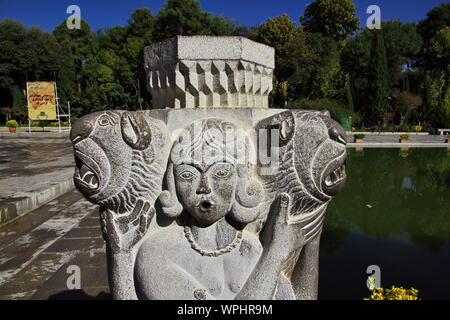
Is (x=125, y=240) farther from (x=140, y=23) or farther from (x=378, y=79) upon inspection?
(x=140, y=23)

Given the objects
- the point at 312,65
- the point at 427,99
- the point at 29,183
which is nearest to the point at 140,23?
the point at 312,65

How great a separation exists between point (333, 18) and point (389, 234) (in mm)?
29131

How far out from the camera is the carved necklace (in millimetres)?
1583

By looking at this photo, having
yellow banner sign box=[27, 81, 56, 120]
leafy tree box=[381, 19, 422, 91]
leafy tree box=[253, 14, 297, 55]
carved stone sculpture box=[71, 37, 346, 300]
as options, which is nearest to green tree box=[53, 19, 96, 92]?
yellow banner sign box=[27, 81, 56, 120]

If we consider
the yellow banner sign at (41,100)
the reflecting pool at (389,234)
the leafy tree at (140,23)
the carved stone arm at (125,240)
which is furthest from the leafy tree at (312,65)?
the carved stone arm at (125,240)

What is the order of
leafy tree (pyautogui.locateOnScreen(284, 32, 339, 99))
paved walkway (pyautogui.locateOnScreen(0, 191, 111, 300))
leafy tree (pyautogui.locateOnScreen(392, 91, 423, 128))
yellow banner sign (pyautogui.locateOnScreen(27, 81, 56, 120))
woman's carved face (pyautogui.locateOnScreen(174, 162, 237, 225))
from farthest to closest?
leafy tree (pyautogui.locateOnScreen(392, 91, 423, 128)) < leafy tree (pyautogui.locateOnScreen(284, 32, 339, 99)) < yellow banner sign (pyautogui.locateOnScreen(27, 81, 56, 120)) < paved walkway (pyautogui.locateOnScreen(0, 191, 111, 300)) < woman's carved face (pyautogui.locateOnScreen(174, 162, 237, 225))

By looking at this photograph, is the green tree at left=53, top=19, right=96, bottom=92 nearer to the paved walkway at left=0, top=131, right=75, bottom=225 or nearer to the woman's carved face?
the paved walkway at left=0, top=131, right=75, bottom=225

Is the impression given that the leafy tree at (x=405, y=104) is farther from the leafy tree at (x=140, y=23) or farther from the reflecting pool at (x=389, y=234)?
the leafy tree at (x=140, y=23)

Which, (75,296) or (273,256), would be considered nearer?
(273,256)

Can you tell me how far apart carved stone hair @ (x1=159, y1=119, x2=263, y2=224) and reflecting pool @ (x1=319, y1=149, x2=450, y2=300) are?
7.89ft

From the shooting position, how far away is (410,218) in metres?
5.97

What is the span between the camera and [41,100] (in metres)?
23.7

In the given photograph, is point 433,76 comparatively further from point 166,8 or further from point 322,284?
point 322,284
